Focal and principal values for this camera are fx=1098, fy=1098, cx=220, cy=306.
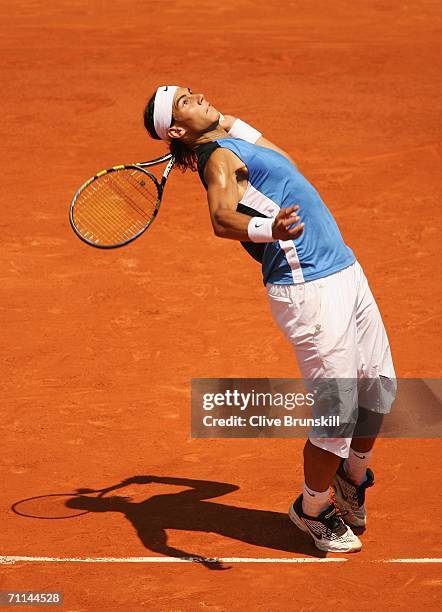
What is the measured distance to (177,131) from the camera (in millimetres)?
5957

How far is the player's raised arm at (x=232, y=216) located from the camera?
17.1 ft

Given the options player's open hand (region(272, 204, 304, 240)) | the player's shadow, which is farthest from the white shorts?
the player's shadow

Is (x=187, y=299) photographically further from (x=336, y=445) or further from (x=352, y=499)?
(x=336, y=445)

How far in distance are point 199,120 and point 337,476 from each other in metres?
2.23

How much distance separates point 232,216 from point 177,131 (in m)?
0.77

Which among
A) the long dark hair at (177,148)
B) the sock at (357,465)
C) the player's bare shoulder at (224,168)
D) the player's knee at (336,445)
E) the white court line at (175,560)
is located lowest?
the white court line at (175,560)

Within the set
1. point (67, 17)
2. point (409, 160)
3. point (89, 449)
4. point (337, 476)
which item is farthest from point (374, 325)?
point (67, 17)

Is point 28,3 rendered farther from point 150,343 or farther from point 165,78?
point 150,343

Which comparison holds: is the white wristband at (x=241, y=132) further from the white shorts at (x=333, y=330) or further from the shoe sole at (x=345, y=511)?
the shoe sole at (x=345, y=511)

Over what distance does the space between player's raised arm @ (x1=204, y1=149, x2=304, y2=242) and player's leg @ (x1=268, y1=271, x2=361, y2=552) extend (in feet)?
1.61

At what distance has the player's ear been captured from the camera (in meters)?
5.95

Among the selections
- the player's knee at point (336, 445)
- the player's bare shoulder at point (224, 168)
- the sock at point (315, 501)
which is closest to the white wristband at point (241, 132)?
the player's bare shoulder at point (224, 168)

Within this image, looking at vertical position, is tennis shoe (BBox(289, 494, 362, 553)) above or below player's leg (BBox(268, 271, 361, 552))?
below

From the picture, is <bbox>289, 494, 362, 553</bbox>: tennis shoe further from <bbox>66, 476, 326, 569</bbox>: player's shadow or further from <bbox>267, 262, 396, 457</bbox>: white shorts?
<bbox>267, 262, 396, 457</bbox>: white shorts
